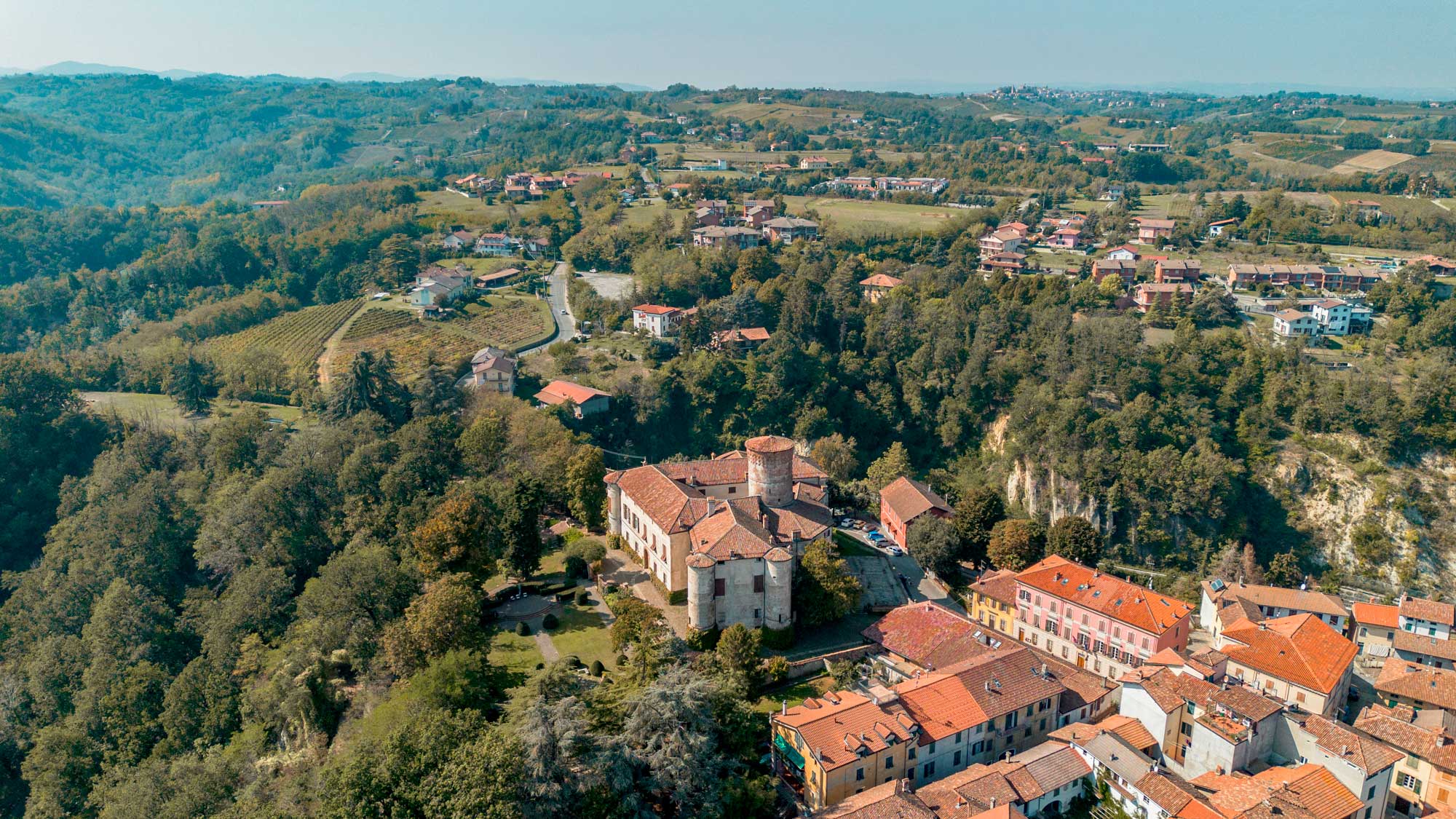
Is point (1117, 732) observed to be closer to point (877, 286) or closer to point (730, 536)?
point (730, 536)

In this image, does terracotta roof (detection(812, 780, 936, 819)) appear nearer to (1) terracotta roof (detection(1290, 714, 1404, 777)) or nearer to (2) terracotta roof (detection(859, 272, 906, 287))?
(1) terracotta roof (detection(1290, 714, 1404, 777))

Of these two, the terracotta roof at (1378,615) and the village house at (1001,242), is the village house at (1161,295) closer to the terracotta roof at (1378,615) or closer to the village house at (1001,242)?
the village house at (1001,242)

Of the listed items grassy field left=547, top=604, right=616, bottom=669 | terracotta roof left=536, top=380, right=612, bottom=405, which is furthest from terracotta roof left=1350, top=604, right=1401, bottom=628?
terracotta roof left=536, top=380, right=612, bottom=405

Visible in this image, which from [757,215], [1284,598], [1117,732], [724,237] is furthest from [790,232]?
[1117,732]

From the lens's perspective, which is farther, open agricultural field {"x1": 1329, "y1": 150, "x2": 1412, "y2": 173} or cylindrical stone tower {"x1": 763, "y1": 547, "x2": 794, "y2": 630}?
open agricultural field {"x1": 1329, "y1": 150, "x2": 1412, "y2": 173}

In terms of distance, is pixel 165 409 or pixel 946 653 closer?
pixel 946 653

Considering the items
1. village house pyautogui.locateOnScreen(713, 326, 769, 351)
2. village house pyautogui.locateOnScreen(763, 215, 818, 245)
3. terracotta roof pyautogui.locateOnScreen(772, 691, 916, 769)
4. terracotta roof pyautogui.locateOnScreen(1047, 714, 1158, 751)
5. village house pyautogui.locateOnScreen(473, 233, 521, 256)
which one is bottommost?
terracotta roof pyautogui.locateOnScreen(1047, 714, 1158, 751)
